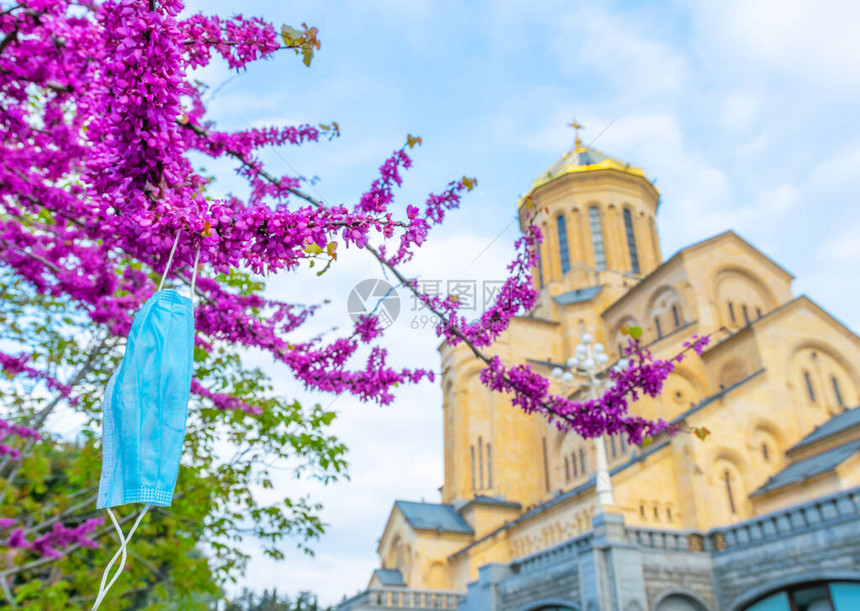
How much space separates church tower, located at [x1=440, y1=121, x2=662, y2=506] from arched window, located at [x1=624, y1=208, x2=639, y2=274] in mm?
57

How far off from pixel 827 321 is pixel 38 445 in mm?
23988

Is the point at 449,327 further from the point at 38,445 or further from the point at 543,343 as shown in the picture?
the point at 543,343

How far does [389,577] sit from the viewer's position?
27109 mm

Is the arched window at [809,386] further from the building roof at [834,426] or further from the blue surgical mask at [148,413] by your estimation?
the blue surgical mask at [148,413]

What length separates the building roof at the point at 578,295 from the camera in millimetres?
31469

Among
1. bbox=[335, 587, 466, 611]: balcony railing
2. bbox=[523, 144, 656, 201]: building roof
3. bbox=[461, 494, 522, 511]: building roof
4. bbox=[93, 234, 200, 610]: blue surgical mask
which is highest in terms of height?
bbox=[523, 144, 656, 201]: building roof

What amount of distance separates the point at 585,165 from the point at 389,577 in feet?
81.4

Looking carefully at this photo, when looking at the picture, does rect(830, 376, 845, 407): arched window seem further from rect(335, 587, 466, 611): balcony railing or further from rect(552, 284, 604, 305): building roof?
rect(335, 587, 466, 611): balcony railing

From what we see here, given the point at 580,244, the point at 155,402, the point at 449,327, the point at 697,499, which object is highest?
the point at 580,244

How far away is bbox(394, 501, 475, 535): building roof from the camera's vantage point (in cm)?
2637

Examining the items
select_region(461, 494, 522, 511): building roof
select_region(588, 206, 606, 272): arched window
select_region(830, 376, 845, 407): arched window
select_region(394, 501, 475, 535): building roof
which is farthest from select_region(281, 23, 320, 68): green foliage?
select_region(588, 206, 606, 272): arched window

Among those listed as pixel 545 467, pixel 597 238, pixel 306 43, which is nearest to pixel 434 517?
pixel 545 467

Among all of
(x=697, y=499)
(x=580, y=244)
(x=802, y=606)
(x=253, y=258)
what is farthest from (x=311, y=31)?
(x=580, y=244)

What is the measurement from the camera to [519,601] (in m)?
14.0
